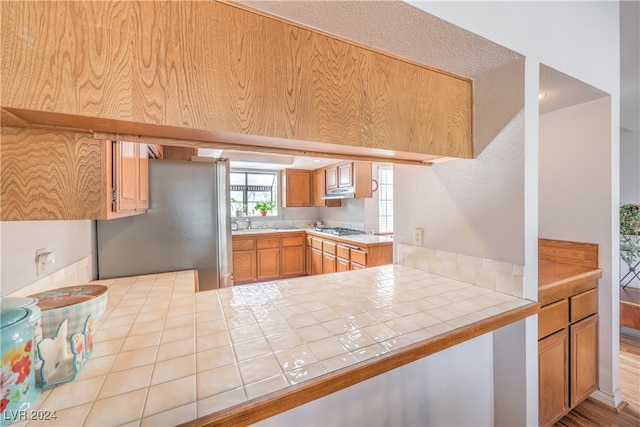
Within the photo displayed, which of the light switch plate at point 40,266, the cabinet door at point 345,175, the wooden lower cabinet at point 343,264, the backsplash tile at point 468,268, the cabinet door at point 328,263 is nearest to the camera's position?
the light switch plate at point 40,266

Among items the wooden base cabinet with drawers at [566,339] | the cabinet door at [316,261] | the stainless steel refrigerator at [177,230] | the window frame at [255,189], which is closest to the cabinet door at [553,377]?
the wooden base cabinet with drawers at [566,339]

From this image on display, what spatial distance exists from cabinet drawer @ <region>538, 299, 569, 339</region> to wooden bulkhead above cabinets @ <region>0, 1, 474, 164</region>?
1162mm

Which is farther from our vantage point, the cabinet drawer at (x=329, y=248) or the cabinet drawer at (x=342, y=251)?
the cabinet drawer at (x=329, y=248)

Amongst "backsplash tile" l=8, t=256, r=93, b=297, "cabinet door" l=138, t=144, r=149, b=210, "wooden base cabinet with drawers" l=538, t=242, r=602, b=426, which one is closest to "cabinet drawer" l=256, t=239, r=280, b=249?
"cabinet door" l=138, t=144, r=149, b=210

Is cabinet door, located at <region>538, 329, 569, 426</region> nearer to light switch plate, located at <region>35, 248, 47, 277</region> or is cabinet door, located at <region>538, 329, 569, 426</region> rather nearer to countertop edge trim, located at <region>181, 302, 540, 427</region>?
countertop edge trim, located at <region>181, 302, 540, 427</region>

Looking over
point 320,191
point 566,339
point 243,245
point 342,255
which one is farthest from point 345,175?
point 566,339

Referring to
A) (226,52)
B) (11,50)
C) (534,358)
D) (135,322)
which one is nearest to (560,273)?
(534,358)

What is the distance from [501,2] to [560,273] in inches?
65.5

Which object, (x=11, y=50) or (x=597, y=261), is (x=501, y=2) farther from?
(x=597, y=261)

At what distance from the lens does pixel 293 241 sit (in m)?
4.77

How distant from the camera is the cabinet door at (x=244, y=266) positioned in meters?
4.29

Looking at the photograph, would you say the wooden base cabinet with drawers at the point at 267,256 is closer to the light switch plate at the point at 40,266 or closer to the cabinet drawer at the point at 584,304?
the light switch plate at the point at 40,266

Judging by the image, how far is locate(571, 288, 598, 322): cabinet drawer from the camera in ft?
5.35

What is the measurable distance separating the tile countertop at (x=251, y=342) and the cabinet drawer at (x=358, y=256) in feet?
5.69
